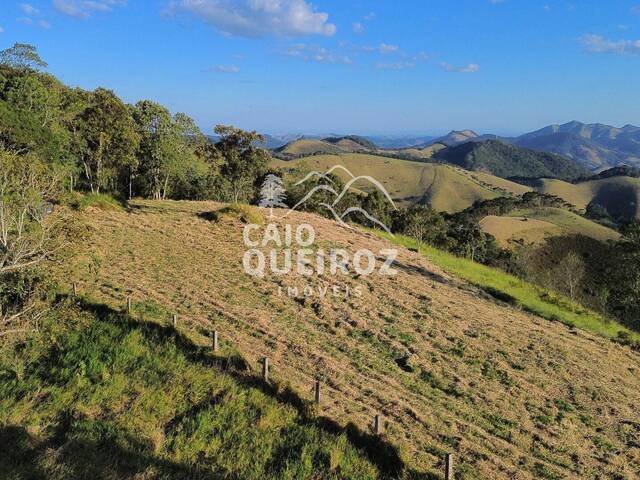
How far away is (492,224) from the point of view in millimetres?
108688

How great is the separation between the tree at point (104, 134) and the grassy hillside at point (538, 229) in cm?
7827

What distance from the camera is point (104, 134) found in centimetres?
3931

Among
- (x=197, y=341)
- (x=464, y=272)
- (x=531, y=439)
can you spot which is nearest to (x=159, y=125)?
(x=464, y=272)

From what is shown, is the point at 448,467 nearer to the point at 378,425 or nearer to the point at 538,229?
the point at 378,425

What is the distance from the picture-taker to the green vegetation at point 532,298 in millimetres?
26312

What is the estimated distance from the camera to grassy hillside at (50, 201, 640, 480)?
11.8 metres

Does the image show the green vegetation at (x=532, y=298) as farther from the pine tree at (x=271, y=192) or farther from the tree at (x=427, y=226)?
the tree at (x=427, y=226)

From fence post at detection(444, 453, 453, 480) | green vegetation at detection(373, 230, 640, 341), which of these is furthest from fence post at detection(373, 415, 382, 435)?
green vegetation at detection(373, 230, 640, 341)

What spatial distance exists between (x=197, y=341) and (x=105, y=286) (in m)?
7.18

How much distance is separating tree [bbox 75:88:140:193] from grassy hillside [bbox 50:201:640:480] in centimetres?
1286

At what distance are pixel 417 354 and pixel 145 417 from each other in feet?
33.4

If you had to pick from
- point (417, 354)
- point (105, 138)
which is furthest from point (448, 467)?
point (105, 138)

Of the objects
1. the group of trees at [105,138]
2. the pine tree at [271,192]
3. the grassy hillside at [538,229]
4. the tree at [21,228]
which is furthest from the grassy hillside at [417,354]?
the grassy hillside at [538,229]

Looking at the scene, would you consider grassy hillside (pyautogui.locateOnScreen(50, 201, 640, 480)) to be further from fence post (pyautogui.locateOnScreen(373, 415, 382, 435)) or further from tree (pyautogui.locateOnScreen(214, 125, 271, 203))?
tree (pyautogui.locateOnScreen(214, 125, 271, 203))
